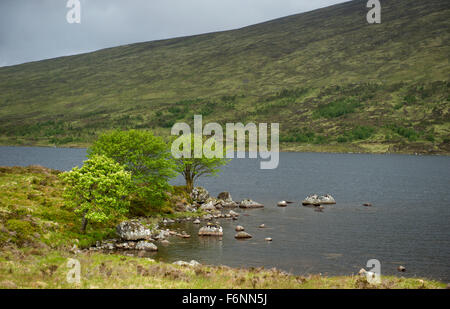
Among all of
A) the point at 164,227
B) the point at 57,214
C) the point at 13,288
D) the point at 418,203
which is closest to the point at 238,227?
the point at 164,227

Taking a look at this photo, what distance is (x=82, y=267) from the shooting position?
96.2ft

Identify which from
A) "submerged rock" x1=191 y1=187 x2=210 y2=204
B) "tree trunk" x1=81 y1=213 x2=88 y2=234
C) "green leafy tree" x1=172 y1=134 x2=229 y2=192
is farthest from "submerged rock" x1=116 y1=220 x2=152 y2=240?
"submerged rock" x1=191 y1=187 x2=210 y2=204

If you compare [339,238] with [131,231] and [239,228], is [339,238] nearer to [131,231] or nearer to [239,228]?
[239,228]

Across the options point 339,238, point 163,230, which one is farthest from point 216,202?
point 339,238

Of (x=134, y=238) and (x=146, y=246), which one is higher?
(x=134, y=238)

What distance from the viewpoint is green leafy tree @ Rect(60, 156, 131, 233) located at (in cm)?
4844

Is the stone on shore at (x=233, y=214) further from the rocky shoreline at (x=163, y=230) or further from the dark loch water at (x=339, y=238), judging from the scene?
the dark loch water at (x=339, y=238)

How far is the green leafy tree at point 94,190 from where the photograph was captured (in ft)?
159

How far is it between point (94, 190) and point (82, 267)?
69.8ft

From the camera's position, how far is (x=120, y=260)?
1377 inches

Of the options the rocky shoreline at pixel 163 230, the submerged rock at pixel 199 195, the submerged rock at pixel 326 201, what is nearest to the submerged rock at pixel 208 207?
the rocky shoreline at pixel 163 230

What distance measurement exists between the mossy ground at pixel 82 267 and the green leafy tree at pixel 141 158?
13421mm
